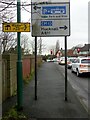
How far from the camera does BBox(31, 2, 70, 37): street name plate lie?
10625 millimetres

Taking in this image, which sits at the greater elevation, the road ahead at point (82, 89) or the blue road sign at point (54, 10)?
the blue road sign at point (54, 10)

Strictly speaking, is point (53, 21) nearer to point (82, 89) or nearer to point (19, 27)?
point (19, 27)

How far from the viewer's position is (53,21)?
10.7 meters

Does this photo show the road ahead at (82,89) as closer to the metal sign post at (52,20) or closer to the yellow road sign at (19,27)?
the metal sign post at (52,20)

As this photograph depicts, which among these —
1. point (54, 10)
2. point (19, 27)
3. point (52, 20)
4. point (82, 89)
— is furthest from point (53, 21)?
point (82, 89)

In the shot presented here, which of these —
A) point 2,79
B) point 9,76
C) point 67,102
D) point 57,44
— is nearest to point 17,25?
point 2,79

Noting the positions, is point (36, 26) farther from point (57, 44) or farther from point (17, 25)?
point (57, 44)

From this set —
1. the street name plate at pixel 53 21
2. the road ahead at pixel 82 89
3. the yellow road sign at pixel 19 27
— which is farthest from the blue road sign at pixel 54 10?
the road ahead at pixel 82 89

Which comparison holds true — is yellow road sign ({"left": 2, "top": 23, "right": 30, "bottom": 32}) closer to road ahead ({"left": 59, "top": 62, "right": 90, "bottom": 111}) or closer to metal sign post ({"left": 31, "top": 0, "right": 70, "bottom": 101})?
metal sign post ({"left": 31, "top": 0, "right": 70, "bottom": 101})

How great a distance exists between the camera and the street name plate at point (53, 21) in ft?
34.9

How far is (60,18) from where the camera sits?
421 inches

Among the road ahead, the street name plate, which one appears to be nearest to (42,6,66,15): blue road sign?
the street name plate

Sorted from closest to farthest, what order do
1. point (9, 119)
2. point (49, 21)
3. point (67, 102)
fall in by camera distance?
point (9, 119), point (67, 102), point (49, 21)

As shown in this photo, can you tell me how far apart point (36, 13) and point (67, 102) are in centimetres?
342
